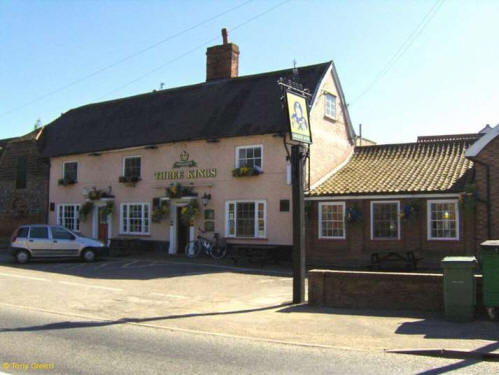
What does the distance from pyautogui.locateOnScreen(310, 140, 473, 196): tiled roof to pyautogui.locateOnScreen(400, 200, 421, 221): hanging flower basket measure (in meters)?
0.42

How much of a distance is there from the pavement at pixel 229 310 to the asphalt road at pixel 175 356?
46 cm

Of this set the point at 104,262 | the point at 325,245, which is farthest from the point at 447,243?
the point at 104,262

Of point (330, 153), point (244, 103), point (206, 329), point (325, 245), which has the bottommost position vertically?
point (206, 329)

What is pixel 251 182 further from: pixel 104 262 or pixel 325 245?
pixel 104 262

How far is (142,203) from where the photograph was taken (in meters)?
24.6

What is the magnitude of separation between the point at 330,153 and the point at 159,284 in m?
10.9

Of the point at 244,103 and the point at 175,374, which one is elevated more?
the point at 244,103

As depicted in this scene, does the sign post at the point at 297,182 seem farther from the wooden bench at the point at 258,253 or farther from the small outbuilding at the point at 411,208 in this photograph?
the wooden bench at the point at 258,253

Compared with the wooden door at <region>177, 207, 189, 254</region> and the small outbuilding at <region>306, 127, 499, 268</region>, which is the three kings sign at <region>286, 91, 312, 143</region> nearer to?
the small outbuilding at <region>306, 127, 499, 268</region>

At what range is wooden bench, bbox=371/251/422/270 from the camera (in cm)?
1725

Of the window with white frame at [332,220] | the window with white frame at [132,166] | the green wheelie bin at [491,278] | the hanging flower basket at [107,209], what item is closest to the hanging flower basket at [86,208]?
the hanging flower basket at [107,209]

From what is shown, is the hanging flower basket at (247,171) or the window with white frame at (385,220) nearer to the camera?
the window with white frame at (385,220)

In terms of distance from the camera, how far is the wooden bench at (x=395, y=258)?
1725cm

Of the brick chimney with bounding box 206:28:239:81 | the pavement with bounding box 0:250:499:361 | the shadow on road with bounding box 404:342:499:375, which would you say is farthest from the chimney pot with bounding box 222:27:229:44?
the shadow on road with bounding box 404:342:499:375
